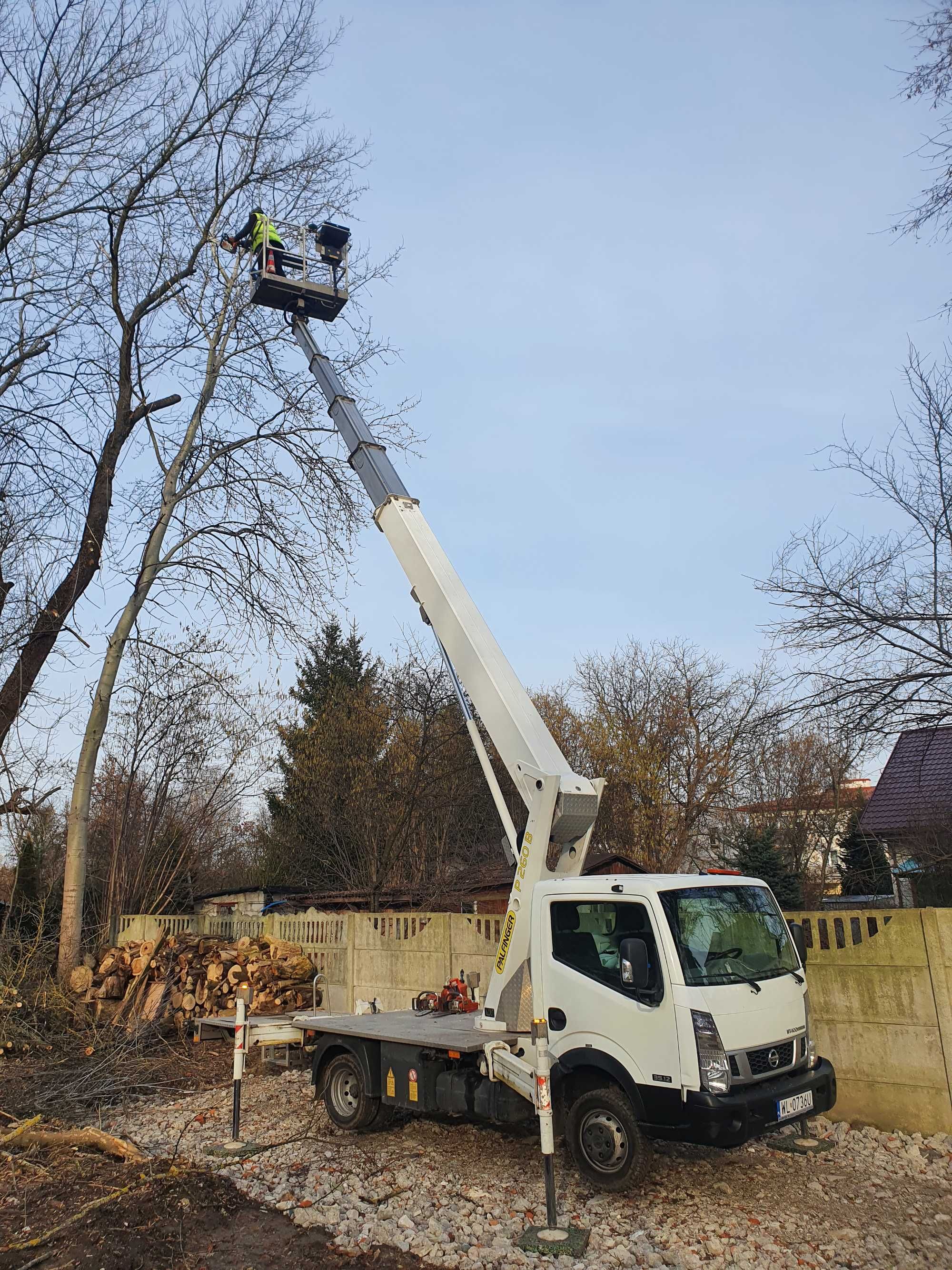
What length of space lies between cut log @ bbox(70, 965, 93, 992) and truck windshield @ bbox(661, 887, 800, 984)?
10.5 metres

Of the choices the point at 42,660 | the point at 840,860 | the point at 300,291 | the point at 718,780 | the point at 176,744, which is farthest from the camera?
the point at 840,860

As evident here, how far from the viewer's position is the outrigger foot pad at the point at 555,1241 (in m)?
5.12

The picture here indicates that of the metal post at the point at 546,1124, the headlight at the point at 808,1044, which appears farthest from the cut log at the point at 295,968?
the headlight at the point at 808,1044

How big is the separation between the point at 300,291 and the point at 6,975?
10.4m

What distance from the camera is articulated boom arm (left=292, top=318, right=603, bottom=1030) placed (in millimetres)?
6930

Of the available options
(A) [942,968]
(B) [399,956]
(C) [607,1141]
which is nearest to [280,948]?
(B) [399,956]

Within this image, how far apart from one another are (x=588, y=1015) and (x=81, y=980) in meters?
9.90

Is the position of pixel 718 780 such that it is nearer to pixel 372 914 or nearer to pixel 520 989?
pixel 372 914

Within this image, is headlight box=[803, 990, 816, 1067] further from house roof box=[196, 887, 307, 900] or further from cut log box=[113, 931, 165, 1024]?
house roof box=[196, 887, 307, 900]

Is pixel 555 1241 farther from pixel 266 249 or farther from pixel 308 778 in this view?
pixel 308 778

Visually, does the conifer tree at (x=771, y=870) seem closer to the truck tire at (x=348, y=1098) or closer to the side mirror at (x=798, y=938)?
the side mirror at (x=798, y=938)

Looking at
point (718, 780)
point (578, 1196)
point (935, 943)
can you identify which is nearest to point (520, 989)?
point (578, 1196)

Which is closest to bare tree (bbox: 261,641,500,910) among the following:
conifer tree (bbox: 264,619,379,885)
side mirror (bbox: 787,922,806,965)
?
conifer tree (bbox: 264,619,379,885)

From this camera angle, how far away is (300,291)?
11.7 m
